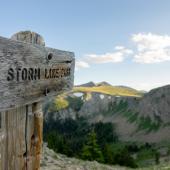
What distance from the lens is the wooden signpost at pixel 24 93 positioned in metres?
3.41

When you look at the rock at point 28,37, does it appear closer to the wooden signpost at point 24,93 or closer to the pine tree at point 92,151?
the wooden signpost at point 24,93

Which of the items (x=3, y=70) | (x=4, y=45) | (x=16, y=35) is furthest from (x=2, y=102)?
(x=16, y=35)

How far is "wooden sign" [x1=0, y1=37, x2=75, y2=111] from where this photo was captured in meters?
3.34

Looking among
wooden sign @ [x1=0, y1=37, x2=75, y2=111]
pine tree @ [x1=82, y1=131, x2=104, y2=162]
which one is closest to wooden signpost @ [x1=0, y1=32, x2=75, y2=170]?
wooden sign @ [x1=0, y1=37, x2=75, y2=111]

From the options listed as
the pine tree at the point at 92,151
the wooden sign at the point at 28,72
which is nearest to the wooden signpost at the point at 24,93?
the wooden sign at the point at 28,72

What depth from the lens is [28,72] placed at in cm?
376

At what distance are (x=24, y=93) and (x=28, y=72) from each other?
9.1 inches

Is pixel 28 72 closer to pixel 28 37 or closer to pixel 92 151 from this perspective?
pixel 28 37

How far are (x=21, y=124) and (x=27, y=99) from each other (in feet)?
0.99

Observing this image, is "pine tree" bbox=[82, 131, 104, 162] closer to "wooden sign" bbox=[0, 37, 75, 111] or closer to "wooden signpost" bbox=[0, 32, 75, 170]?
"wooden sign" bbox=[0, 37, 75, 111]

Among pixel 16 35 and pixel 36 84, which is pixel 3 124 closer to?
pixel 36 84

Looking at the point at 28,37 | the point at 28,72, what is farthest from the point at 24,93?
the point at 28,37

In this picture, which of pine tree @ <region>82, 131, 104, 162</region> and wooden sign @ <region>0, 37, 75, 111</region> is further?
pine tree @ <region>82, 131, 104, 162</region>

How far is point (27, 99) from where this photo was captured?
387cm
